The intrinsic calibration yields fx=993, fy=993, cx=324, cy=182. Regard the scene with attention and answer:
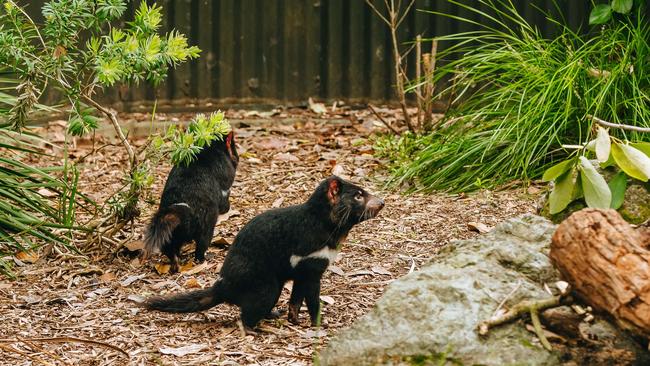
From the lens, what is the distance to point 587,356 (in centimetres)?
307

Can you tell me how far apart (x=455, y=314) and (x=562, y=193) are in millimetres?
1156

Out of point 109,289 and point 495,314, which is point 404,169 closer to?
point 109,289

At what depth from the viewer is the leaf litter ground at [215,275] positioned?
4035 millimetres

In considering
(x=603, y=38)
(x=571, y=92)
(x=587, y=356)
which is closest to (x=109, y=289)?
(x=587, y=356)

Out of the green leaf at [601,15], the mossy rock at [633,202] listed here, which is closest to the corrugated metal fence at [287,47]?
the green leaf at [601,15]

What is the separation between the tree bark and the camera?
2.82m

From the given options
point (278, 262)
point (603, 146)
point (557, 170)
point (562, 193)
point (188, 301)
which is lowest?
point (188, 301)

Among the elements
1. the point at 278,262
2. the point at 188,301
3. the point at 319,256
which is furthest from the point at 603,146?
the point at 188,301

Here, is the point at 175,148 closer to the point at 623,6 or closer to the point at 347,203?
the point at 347,203

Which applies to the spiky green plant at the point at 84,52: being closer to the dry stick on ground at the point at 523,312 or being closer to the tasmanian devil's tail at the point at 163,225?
the tasmanian devil's tail at the point at 163,225

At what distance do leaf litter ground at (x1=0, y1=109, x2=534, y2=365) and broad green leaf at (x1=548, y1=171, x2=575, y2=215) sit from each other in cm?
98

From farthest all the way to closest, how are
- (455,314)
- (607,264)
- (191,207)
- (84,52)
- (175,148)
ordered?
(191,207)
(175,148)
(84,52)
(455,314)
(607,264)

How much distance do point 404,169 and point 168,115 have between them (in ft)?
9.96

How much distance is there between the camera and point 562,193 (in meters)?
4.13
